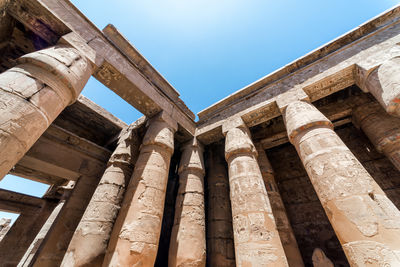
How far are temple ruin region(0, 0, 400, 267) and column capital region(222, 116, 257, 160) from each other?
4 cm

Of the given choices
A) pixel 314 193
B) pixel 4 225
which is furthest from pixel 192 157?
pixel 4 225

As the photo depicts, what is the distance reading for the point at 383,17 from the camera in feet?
13.1

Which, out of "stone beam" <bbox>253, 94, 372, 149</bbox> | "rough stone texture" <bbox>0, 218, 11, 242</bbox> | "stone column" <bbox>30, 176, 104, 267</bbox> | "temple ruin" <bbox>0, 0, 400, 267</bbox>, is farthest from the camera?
"rough stone texture" <bbox>0, 218, 11, 242</bbox>

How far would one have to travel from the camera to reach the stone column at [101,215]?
3.18m

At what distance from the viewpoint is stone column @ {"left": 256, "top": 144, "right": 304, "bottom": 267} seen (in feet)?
12.0

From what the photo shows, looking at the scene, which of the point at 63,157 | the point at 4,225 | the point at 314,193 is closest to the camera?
the point at 63,157

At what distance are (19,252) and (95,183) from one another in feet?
17.7

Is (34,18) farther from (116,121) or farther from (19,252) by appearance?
(19,252)

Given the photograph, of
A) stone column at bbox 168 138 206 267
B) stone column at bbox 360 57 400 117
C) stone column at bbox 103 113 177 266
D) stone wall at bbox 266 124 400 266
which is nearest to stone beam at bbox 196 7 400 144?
stone column at bbox 360 57 400 117

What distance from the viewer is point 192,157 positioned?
522 centimetres

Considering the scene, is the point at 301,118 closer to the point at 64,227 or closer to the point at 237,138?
the point at 237,138

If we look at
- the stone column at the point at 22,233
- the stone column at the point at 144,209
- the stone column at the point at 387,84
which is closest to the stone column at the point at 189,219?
the stone column at the point at 144,209

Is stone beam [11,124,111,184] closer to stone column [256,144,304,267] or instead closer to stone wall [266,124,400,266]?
stone column [256,144,304,267]

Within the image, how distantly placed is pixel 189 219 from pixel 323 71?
5.02 m
